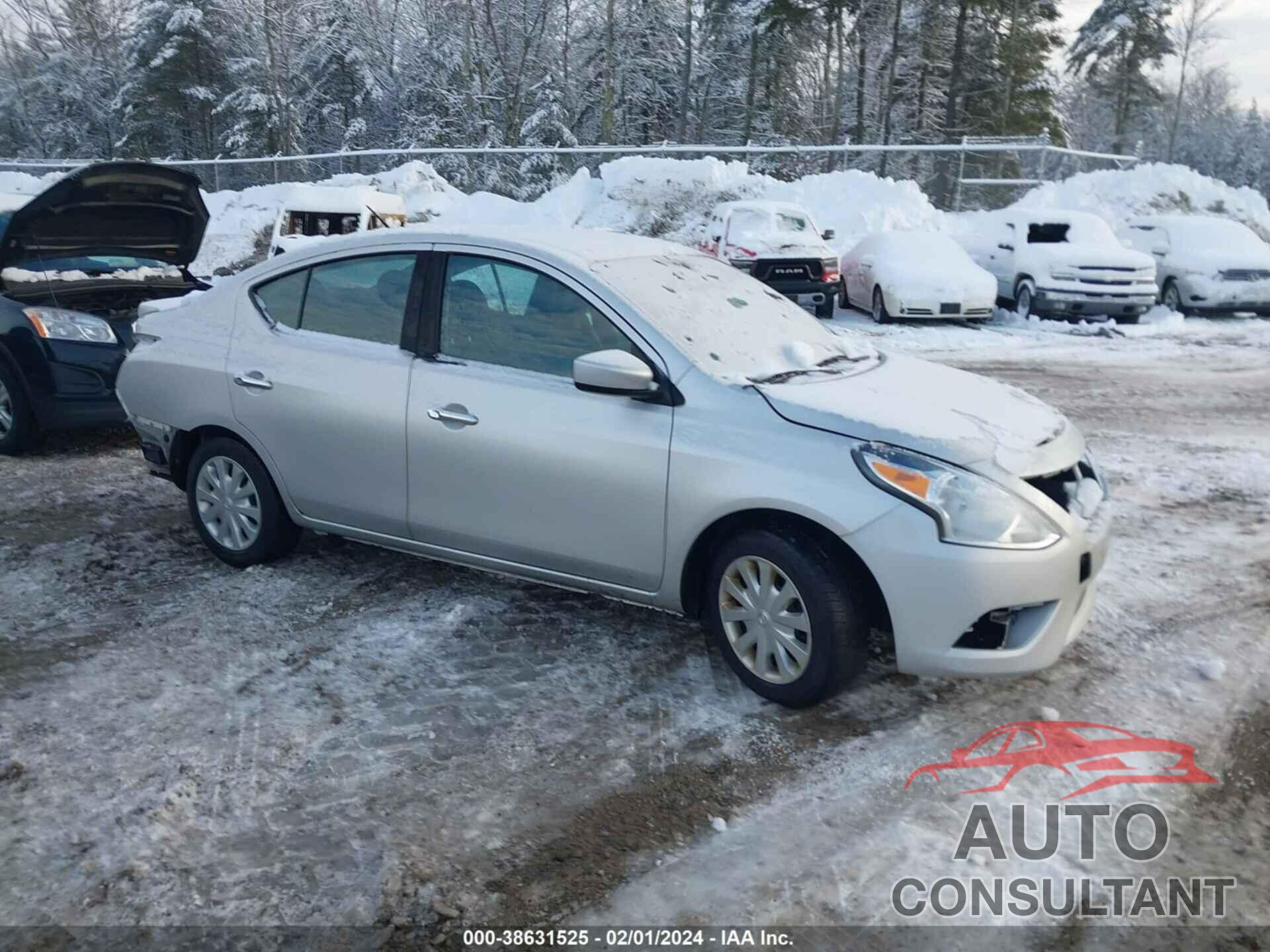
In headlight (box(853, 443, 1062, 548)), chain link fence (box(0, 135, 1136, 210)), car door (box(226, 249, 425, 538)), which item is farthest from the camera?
chain link fence (box(0, 135, 1136, 210))

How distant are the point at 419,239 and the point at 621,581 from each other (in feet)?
5.84

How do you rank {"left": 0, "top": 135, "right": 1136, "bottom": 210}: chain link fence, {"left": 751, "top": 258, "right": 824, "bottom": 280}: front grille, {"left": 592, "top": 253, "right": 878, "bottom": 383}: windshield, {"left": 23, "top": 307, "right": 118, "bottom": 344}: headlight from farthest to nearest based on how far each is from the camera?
1. {"left": 0, "top": 135, "right": 1136, "bottom": 210}: chain link fence
2. {"left": 751, "top": 258, "right": 824, "bottom": 280}: front grille
3. {"left": 23, "top": 307, "right": 118, "bottom": 344}: headlight
4. {"left": 592, "top": 253, "right": 878, "bottom": 383}: windshield

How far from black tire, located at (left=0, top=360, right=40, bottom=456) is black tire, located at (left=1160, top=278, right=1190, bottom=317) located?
54.2ft

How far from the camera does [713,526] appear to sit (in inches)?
154

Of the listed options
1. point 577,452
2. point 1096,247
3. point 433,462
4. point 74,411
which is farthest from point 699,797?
point 1096,247

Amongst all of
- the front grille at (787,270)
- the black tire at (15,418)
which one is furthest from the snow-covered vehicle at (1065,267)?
the black tire at (15,418)

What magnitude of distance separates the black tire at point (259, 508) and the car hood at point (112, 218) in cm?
299

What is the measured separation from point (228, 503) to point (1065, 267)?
13986 millimetres

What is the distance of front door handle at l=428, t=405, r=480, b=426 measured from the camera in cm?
436

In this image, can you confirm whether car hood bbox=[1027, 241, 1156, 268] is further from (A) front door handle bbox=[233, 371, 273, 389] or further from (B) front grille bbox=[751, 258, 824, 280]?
(A) front door handle bbox=[233, 371, 273, 389]

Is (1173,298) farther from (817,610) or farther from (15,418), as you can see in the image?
(15,418)

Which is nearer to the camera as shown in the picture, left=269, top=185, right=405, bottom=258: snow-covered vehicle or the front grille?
the front grille

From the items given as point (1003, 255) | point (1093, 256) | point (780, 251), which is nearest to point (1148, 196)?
point (1003, 255)

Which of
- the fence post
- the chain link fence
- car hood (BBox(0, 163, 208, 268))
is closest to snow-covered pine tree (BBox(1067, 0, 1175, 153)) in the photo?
the chain link fence
